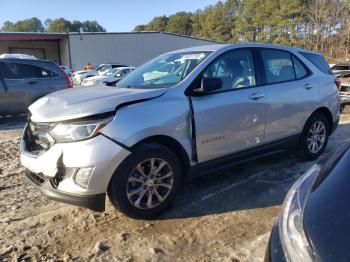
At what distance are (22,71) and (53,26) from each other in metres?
89.1

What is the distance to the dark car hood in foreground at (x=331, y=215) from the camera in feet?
5.10

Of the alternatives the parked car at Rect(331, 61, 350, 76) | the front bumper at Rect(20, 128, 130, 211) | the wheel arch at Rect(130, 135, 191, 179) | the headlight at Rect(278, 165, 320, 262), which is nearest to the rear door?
the wheel arch at Rect(130, 135, 191, 179)

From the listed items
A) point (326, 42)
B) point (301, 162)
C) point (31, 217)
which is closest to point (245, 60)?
point (301, 162)

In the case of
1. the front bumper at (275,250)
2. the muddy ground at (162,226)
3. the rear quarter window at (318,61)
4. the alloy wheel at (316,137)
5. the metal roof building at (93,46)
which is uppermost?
the metal roof building at (93,46)

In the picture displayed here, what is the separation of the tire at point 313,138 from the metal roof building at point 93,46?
31134 millimetres

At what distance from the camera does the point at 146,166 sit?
11.7ft

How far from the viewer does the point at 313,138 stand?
5.47 meters

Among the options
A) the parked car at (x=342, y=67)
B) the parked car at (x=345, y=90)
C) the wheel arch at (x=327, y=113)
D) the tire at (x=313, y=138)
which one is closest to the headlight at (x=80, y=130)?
the tire at (x=313, y=138)

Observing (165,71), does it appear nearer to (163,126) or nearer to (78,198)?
(163,126)

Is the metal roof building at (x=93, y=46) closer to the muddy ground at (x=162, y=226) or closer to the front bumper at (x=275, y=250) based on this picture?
the muddy ground at (x=162, y=226)

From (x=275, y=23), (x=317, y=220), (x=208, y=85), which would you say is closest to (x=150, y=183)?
(x=208, y=85)

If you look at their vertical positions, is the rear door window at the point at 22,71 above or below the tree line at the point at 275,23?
below

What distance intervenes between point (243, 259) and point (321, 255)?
1524mm

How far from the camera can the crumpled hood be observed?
11.0 ft
